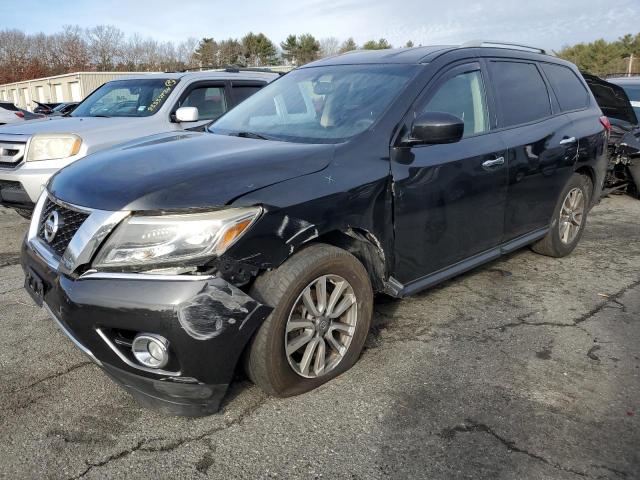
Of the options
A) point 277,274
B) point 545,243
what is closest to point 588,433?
point 277,274

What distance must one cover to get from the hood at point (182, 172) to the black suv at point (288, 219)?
1cm

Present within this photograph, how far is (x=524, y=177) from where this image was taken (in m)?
4.04

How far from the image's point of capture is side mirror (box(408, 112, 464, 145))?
3.02 metres

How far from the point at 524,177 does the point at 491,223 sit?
20.4 inches

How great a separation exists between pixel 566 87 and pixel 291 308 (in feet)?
12.3

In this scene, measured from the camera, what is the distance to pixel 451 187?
3354mm

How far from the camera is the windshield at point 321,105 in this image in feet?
10.5

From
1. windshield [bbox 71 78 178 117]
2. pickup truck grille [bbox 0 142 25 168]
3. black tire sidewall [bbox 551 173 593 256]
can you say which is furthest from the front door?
pickup truck grille [bbox 0 142 25 168]

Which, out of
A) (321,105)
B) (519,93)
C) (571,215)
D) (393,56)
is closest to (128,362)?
(321,105)

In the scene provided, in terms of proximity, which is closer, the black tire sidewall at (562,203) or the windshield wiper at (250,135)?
the windshield wiper at (250,135)

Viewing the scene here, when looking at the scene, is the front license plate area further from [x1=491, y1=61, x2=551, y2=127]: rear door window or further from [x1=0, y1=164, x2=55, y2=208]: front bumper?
[x1=491, y1=61, x2=551, y2=127]: rear door window

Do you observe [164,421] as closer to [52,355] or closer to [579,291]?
[52,355]

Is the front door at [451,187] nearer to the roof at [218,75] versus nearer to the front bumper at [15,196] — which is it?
the front bumper at [15,196]

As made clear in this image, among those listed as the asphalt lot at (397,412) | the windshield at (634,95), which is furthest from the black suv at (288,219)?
the windshield at (634,95)
